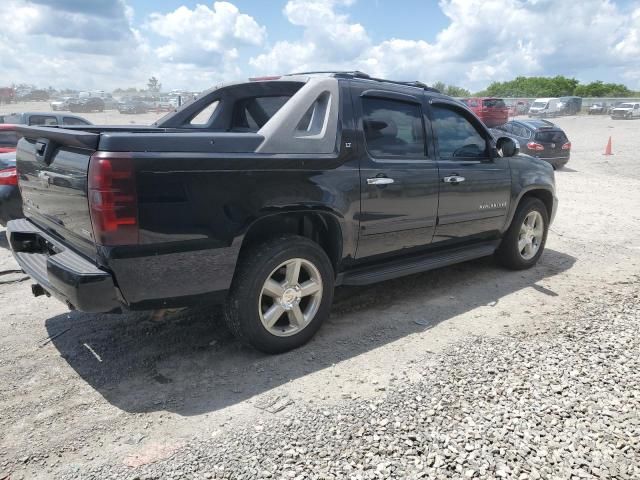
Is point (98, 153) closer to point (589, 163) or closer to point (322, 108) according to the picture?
point (322, 108)

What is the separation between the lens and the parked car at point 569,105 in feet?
150

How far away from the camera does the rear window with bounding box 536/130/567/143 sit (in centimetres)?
1617

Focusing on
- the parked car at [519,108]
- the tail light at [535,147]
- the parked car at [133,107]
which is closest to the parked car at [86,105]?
the parked car at [133,107]

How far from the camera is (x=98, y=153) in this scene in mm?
2732

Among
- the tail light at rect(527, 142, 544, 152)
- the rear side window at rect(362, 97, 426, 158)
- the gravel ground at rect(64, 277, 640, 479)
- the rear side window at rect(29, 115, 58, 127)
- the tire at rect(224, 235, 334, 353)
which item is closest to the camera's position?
the gravel ground at rect(64, 277, 640, 479)

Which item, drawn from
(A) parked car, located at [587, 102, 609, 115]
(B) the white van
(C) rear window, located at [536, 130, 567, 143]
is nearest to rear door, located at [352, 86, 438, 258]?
(C) rear window, located at [536, 130, 567, 143]

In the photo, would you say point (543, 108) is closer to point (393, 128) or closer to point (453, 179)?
point (453, 179)

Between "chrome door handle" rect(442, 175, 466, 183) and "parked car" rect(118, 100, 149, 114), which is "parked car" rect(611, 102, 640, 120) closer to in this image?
"parked car" rect(118, 100, 149, 114)

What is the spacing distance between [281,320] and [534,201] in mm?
3425

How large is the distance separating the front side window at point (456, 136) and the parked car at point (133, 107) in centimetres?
4570

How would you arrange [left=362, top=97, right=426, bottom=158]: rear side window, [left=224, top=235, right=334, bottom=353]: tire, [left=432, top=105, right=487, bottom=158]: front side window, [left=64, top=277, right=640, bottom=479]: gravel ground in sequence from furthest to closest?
[left=432, top=105, right=487, bottom=158]: front side window
[left=362, top=97, right=426, bottom=158]: rear side window
[left=224, top=235, right=334, bottom=353]: tire
[left=64, top=277, right=640, bottom=479]: gravel ground

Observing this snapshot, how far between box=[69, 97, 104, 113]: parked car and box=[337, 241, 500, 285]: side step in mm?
46113

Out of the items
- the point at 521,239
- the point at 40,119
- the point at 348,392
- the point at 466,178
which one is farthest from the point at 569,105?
the point at 348,392

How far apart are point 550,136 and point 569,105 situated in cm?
3574
